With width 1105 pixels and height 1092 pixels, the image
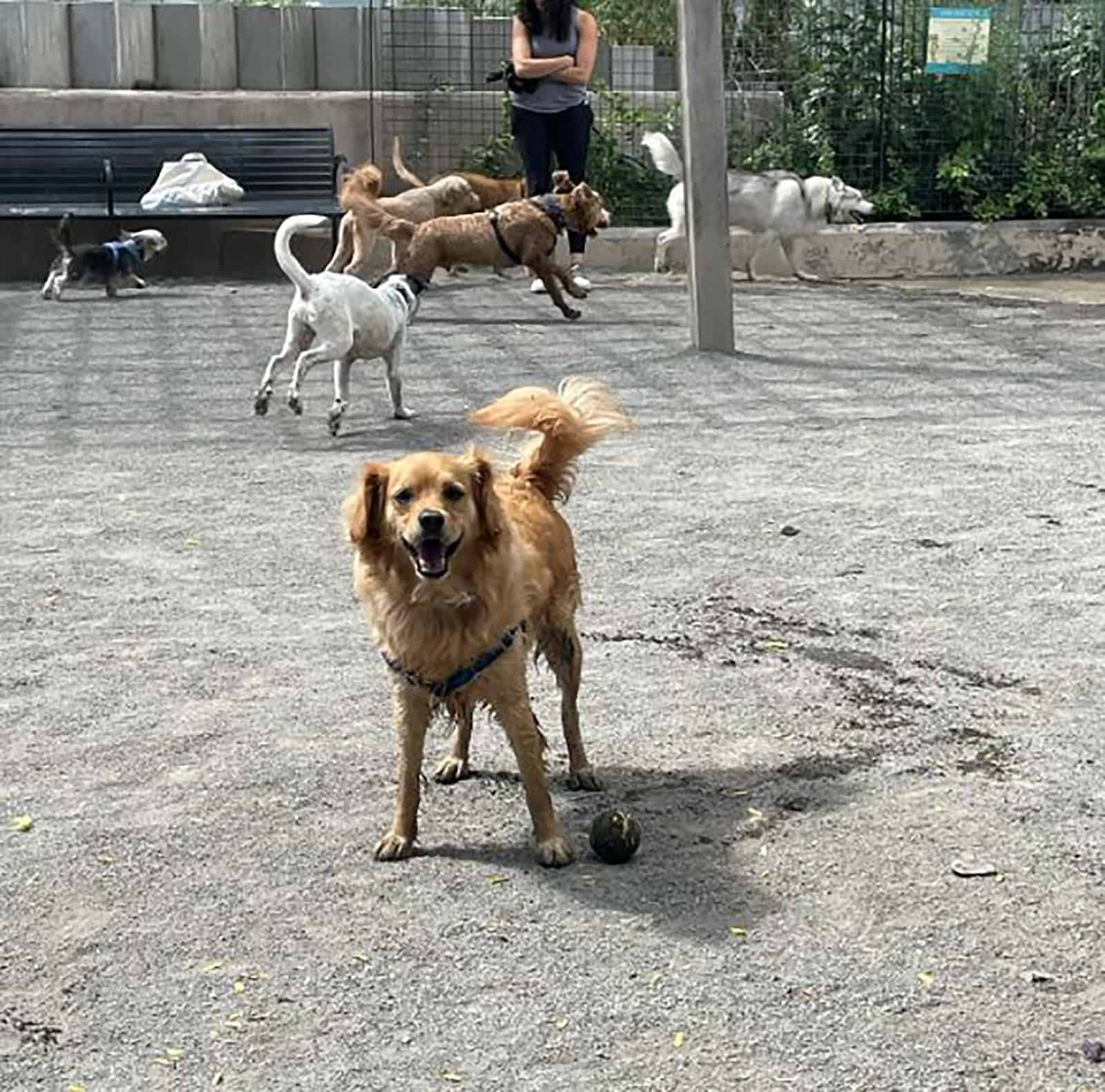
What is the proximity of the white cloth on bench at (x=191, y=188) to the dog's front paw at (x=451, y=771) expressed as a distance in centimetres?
1015

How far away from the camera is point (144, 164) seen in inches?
572

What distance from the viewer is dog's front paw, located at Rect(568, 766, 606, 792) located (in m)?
4.44

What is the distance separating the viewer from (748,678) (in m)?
5.19

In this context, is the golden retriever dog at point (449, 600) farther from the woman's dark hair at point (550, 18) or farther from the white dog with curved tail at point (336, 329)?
the woman's dark hair at point (550, 18)

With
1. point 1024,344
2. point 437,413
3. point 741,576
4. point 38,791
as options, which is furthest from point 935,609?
point 1024,344

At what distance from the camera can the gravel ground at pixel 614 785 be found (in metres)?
3.31

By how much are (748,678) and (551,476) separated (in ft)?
3.30

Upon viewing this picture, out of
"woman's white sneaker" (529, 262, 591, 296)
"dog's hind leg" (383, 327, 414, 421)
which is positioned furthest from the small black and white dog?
"dog's hind leg" (383, 327, 414, 421)

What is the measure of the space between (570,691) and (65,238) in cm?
981

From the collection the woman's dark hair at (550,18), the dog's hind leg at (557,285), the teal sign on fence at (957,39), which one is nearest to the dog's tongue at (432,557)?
the dog's hind leg at (557,285)

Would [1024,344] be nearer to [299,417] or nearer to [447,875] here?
[299,417]

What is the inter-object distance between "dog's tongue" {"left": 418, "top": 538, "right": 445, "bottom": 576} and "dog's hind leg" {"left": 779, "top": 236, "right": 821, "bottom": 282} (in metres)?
11.0

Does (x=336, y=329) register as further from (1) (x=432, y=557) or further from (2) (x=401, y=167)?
(2) (x=401, y=167)

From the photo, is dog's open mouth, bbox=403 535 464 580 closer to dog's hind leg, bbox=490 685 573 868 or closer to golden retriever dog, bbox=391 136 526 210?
dog's hind leg, bbox=490 685 573 868
